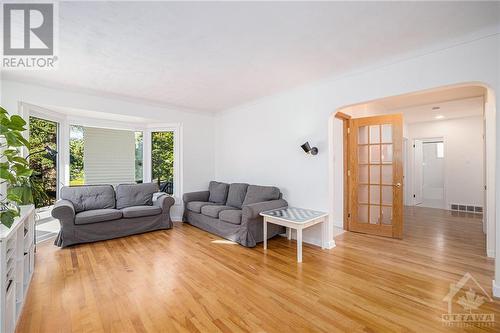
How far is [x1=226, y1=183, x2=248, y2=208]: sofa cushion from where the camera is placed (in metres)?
4.44

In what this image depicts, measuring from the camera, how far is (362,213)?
166 inches

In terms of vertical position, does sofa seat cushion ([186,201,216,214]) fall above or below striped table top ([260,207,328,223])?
below

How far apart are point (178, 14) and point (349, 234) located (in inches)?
165

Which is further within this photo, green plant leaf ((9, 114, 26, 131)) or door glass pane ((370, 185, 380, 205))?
door glass pane ((370, 185, 380, 205))

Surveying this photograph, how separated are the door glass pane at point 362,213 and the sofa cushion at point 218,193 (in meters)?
2.71

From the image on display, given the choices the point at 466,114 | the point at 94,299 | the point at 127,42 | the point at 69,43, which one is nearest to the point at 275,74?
the point at 127,42

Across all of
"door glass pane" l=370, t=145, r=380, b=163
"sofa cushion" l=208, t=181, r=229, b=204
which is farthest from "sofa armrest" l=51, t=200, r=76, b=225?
"door glass pane" l=370, t=145, r=380, b=163

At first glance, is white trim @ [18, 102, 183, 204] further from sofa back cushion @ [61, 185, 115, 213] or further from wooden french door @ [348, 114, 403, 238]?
wooden french door @ [348, 114, 403, 238]

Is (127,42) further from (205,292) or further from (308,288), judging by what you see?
(308,288)

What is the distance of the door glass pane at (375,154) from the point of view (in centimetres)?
407

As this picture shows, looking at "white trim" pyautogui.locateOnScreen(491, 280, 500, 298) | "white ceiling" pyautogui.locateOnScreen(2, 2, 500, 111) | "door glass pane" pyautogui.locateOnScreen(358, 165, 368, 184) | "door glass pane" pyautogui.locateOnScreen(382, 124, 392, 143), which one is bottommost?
"white trim" pyautogui.locateOnScreen(491, 280, 500, 298)

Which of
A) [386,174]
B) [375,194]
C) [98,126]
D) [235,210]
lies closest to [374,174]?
[386,174]

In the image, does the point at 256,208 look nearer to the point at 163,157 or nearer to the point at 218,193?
the point at 218,193
